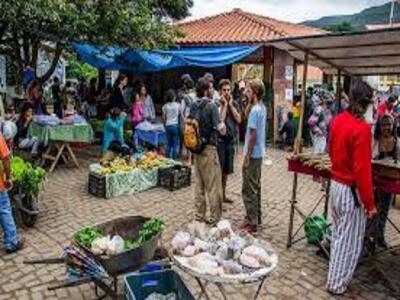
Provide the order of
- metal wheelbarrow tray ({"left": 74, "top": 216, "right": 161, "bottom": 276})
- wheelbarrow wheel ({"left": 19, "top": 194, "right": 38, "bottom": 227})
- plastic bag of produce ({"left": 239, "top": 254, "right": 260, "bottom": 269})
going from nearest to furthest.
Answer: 1. plastic bag of produce ({"left": 239, "top": 254, "right": 260, "bottom": 269})
2. metal wheelbarrow tray ({"left": 74, "top": 216, "right": 161, "bottom": 276})
3. wheelbarrow wheel ({"left": 19, "top": 194, "right": 38, "bottom": 227})

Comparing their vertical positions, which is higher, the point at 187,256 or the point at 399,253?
the point at 187,256

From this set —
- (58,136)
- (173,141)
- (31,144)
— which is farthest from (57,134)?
(173,141)

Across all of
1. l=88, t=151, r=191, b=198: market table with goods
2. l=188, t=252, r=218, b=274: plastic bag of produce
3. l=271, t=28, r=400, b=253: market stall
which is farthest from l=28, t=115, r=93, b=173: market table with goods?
l=188, t=252, r=218, b=274: plastic bag of produce

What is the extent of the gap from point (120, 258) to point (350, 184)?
2.37m

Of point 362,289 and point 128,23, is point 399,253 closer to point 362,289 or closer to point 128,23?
point 362,289

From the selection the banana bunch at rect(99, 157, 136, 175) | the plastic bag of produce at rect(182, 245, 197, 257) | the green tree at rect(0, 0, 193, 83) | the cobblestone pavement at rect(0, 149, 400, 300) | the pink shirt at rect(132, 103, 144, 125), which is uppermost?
the green tree at rect(0, 0, 193, 83)

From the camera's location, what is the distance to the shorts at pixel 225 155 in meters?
7.30

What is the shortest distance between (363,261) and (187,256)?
2772mm

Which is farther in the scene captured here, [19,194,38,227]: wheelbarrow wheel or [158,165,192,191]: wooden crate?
[158,165,192,191]: wooden crate

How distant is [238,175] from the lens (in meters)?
10.5

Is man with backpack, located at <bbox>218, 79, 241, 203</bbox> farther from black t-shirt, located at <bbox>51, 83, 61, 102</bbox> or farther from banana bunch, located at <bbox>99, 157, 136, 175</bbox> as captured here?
black t-shirt, located at <bbox>51, 83, 61, 102</bbox>

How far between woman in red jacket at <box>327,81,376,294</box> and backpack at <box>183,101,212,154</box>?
185cm

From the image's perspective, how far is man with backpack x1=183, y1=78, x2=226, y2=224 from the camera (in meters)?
6.27

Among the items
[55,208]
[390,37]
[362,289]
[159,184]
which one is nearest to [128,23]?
[159,184]
